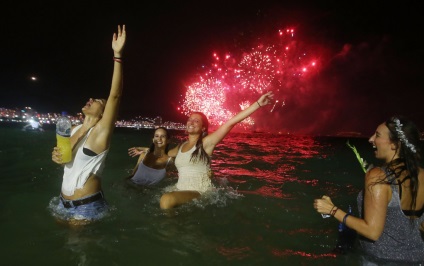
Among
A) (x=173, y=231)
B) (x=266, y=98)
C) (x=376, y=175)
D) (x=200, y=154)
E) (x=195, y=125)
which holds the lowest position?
(x=173, y=231)

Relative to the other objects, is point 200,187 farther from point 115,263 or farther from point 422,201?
point 422,201

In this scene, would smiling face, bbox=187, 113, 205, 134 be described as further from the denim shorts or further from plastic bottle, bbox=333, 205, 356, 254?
plastic bottle, bbox=333, 205, 356, 254

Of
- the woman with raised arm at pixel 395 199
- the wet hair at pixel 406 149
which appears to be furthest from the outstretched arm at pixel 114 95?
the wet hair at pixel 406 149

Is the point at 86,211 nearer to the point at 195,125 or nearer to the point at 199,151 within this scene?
the point at 199,151

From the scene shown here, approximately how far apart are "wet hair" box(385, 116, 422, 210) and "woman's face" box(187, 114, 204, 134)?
3.64 m

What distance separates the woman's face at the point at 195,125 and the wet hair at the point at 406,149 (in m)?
3.64

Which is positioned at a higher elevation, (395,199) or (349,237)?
(395,199)

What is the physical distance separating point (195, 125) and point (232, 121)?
2.49 ft

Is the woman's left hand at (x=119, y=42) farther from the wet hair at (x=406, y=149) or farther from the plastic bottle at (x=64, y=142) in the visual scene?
the wet hair at (x=406, y=149)

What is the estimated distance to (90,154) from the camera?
4207 mm

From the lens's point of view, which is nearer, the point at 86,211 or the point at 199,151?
the point at 86,211

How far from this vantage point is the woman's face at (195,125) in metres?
6.11

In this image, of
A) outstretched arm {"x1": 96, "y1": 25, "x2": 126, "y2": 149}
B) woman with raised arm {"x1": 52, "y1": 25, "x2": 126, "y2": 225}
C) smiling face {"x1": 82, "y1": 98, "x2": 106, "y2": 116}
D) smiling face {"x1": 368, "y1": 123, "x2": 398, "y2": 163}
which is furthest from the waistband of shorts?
smiling face {"x1": 368, "y1": 123, "x2": 398, "y2": 163}

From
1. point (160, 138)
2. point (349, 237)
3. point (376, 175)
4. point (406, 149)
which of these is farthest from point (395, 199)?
point (160, 138)
